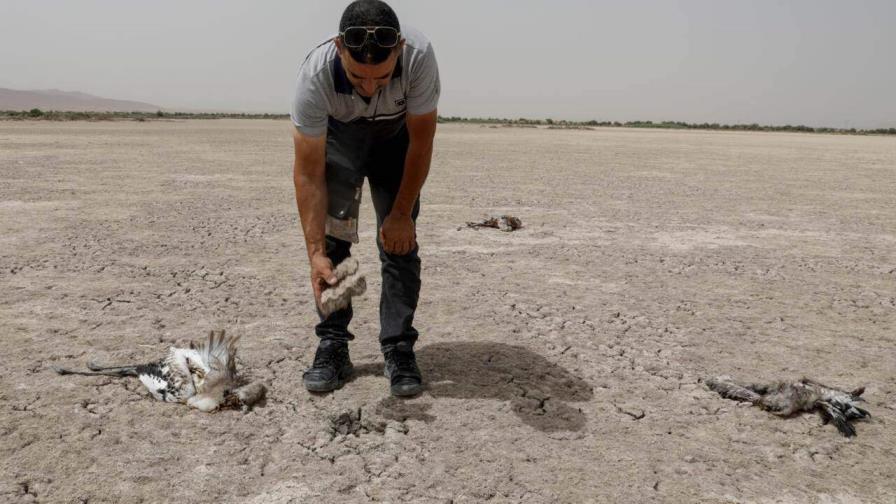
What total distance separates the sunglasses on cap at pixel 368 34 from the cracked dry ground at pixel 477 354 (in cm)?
164

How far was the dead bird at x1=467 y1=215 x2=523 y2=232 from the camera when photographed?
783 centimetres

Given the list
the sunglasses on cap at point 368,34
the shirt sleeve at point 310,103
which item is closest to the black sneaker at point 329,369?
the shirt sleeve at point 310,103

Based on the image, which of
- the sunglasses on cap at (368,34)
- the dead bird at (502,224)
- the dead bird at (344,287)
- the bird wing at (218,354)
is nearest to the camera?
the sunglasses on cap at (368,34)

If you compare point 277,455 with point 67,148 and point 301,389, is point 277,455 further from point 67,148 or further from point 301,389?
point 67,148

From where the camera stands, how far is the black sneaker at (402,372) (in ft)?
11.0

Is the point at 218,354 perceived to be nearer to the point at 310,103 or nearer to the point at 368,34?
the point at 310,103

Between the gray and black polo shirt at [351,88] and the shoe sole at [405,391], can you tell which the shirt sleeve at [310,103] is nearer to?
the gray and black polo shirt at [351,88]

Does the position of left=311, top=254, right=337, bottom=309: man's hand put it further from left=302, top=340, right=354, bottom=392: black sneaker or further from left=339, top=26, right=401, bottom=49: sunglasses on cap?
left=339, top=26, right=401, bottom=49: sunglasses on cap

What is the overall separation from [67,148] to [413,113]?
1931cm

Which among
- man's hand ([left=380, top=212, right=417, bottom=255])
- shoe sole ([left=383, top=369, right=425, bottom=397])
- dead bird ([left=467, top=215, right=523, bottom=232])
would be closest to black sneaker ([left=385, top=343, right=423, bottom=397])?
shoe sole ([left=383, top=369, right=425, bottom=397])

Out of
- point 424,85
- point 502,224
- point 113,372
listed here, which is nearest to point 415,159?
point 424,85

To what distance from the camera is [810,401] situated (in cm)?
326

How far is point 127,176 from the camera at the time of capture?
12.5 m

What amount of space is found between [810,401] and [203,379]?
2.90 metres
